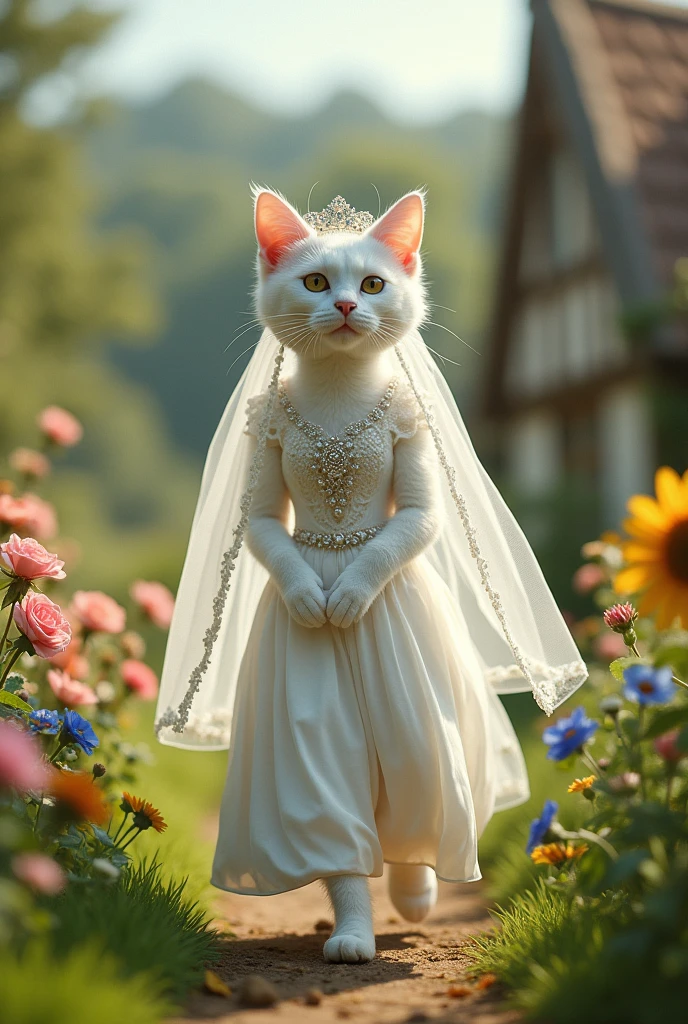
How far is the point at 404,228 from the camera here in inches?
129

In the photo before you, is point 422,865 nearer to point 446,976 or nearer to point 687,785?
point 446,976

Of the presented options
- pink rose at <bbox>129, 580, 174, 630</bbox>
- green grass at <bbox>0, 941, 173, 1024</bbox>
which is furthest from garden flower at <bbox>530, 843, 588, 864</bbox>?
pink rose at <bbox>129, 580, 174, 630</bbox>

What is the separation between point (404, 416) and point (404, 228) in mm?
597

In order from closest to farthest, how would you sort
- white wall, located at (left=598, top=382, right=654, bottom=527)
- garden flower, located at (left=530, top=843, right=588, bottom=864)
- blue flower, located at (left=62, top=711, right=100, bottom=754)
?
1. garden flower, located at (left=530, top=843, right=588, bottom=864)
2. blue flower, located at (left=62, top=711, right=100, bottom=754)
3. white wall, located at (left=598, top=382, right=654, bottom=527)

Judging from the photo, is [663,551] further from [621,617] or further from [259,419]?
[259,419]

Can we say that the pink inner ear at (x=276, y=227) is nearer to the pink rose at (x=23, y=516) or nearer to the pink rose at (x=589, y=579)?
the pink rose at (x=23, y=516)

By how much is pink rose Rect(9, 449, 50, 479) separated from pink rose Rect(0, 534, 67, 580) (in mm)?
1329

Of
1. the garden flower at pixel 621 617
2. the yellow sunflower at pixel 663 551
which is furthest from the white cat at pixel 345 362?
the yellow sunflower at pixel 663 551

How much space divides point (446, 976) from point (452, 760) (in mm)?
580

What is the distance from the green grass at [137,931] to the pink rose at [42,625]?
60cm

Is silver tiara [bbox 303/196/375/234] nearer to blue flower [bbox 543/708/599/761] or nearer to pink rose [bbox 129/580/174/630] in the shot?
pink rose [bbox 129/580/174/630]

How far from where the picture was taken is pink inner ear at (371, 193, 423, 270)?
128 inches

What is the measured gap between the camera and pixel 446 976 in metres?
2.70

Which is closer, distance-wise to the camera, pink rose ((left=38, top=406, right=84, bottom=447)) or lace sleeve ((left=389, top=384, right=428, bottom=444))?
lace sleeve ((left=389, top=384, right=428, bottom=444))
